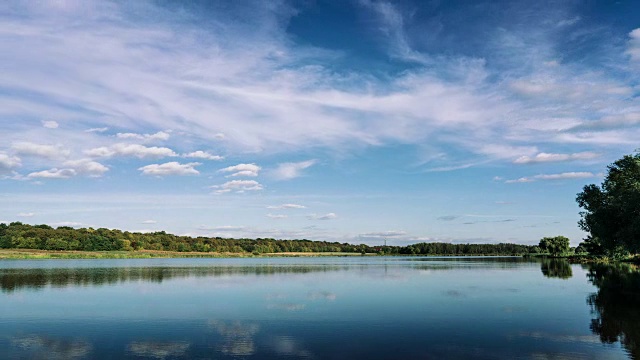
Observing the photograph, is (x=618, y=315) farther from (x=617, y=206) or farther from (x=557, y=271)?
(x=557, y=271)

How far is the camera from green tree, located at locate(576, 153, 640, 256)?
49281mm

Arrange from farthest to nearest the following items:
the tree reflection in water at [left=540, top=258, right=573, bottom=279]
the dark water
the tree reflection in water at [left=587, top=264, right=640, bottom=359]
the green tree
Result: the tree reflection in water at [left=540, top=258, right=573, bottom=279] → the green tree → the tree reflection in water at [left=587, top=264, right=640, bottom=359] → the dark water

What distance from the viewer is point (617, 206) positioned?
53.2 m

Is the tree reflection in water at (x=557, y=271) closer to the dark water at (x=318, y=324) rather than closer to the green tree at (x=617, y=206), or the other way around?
the green tree at (x=617, y=206)

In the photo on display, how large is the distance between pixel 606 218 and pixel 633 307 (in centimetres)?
2291

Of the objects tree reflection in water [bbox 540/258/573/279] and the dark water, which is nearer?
the dark water

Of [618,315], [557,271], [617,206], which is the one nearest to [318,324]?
[618,315]

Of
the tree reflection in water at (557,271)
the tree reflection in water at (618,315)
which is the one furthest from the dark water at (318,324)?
the tree reflection in water at (557,271)

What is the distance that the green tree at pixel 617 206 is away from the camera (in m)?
49.3

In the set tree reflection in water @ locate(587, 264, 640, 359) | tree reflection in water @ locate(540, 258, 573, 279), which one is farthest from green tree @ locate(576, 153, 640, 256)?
tree reflection in water @ locate(540, 258, 573, 279)

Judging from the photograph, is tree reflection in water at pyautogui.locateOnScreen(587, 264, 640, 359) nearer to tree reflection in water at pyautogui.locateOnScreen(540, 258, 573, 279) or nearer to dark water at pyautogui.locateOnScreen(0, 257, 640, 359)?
dark water at pyautogui.locateOnScreen(0, 257, 640, 359)

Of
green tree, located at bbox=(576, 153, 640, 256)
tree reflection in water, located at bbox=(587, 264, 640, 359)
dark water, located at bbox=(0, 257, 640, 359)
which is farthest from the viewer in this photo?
green tree, located at bbox=(576, 153, 640, 256)

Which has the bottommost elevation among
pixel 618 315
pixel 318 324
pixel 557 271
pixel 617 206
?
pixel 557 271

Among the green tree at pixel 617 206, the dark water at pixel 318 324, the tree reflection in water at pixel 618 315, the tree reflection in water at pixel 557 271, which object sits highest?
the green tree at pixel 617 206
